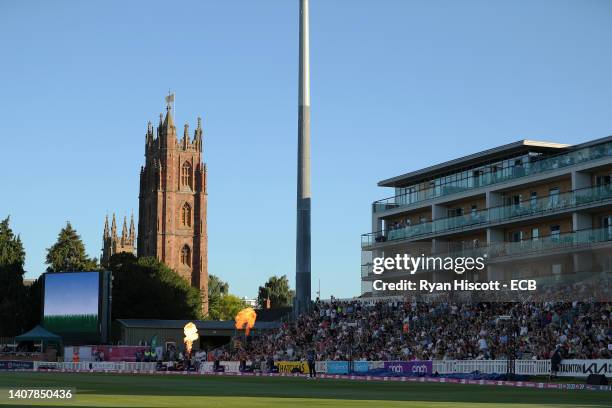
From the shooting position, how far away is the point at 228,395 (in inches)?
1276

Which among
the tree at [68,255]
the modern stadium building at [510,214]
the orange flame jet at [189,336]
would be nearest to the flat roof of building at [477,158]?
the modern stadium building at [510,214]

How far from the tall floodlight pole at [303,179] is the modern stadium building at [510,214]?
6.18 metres

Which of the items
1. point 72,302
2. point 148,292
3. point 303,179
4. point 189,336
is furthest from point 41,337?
point 148,292

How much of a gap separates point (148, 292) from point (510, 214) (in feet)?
258

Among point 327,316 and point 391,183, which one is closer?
point 327,316

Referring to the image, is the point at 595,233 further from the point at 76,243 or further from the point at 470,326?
the point at 76,243

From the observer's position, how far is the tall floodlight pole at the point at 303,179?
2933 inches

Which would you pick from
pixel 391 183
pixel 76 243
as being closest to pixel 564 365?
pixel 391 183

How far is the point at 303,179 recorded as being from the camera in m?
77.2

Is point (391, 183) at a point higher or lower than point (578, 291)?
higher

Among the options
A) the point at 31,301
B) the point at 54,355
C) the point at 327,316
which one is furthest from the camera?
the point at 31,301

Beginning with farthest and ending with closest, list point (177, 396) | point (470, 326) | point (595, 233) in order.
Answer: point (595, 233) → point (470, 326) → point (177, 396)

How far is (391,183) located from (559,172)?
2408cm

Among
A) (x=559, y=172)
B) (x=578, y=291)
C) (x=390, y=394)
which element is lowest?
(x=390, y=394)
